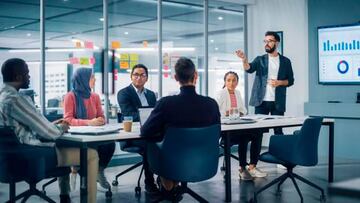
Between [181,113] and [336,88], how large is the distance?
156 inches

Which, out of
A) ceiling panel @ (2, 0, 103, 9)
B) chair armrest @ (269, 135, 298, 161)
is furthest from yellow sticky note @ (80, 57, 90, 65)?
chair armrest @ (269, 135, 298, 161)

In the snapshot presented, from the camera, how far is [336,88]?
20.6 feet

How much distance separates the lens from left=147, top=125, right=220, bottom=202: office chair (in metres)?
2.98

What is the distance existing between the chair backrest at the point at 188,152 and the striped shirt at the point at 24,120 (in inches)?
28.7

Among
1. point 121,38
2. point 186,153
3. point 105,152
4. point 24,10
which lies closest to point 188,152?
point 186,153

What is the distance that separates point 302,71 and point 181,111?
424 centimetres

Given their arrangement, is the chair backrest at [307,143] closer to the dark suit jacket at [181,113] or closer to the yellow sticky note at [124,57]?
the dark suit jacket at [181,113]

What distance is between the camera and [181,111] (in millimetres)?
2986

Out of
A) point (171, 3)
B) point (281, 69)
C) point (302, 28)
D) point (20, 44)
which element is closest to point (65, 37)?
point (20, 44)

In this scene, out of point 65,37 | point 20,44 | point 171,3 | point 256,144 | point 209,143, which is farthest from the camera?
point 20,44

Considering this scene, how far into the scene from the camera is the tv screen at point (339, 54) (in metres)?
5.98

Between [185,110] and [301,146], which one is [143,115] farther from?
[301,146]

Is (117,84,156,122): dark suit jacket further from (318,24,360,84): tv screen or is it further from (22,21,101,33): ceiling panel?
(22,21,101,33): ceiling panel

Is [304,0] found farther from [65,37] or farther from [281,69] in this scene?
[65,37]
